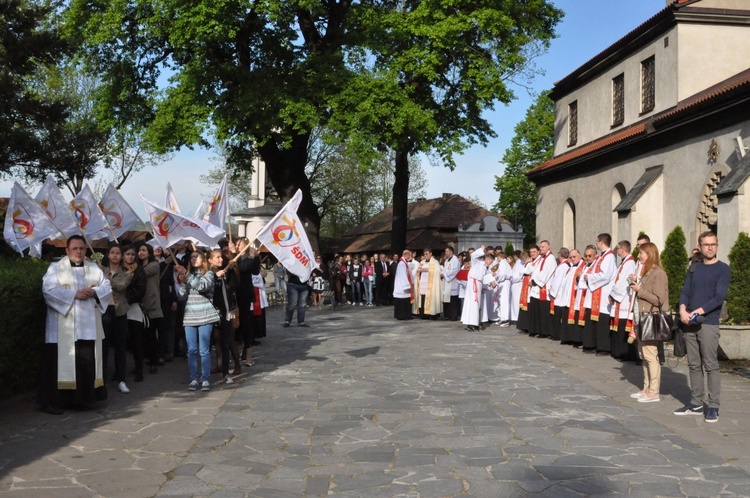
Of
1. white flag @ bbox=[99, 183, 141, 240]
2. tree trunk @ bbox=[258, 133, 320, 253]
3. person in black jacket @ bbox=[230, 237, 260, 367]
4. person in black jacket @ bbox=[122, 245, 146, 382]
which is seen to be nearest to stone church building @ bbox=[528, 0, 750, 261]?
tree trunk @ bbox=[258, 133, 320, 253]

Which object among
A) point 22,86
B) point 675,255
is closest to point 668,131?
point 675,255

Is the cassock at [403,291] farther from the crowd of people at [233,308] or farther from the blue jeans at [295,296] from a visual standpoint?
the blue jeans at [295,296]

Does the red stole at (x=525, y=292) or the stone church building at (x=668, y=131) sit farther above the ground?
the stone church building at (x=668, y=131)

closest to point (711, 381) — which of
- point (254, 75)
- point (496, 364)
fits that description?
point (496, 364)

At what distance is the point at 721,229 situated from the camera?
62.6 ft

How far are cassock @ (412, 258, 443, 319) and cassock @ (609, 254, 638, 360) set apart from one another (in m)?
9.53

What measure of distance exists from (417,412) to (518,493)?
3267mm

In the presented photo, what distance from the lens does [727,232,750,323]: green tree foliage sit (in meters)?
15.3

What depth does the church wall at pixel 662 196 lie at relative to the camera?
2175 cm

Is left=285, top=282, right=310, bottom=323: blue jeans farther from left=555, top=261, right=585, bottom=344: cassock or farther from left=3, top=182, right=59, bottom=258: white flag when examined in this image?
left=3, top=182, right=59, bottom=258: white flag

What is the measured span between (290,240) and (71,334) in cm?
360

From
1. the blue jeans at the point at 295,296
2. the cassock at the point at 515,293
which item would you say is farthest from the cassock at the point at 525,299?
the blue jeans at the point at 295,296

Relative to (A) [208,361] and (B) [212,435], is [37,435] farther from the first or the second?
(A) [208,361]

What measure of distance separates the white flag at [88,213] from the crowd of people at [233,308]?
1175 mm
